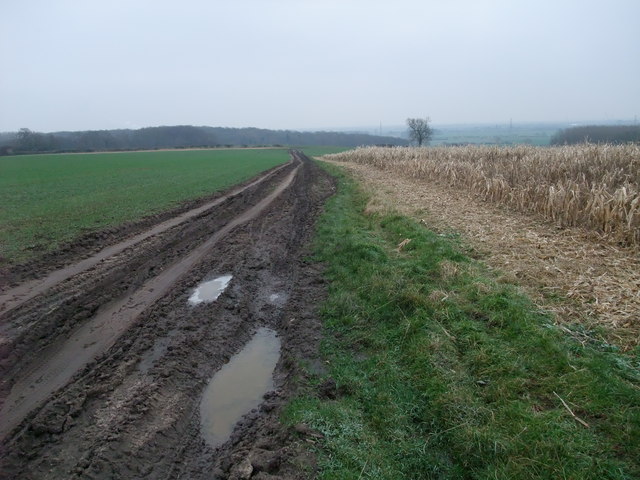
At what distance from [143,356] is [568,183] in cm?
1101

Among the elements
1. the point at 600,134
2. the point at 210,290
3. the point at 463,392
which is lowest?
the point at 210,290

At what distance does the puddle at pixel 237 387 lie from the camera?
182 inches

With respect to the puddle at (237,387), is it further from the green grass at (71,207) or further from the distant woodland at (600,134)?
the distant woodland at (600,134)

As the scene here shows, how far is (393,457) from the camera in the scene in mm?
3842

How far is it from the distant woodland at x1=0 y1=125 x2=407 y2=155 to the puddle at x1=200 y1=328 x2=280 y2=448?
94728 mm

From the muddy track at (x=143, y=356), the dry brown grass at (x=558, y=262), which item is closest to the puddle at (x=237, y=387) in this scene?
the muddy track at (x=143, y=356)

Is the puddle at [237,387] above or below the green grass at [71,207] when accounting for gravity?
below

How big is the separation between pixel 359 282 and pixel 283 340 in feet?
7.12

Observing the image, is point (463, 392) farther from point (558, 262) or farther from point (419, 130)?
point (419, 130)

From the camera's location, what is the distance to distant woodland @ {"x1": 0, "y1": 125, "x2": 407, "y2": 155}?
86.9 meters

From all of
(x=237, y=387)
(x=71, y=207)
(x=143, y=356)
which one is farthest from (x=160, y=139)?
(x=237, y=387)

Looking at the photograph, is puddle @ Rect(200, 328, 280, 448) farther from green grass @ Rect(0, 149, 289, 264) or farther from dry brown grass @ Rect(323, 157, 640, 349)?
green grass @ Rect(0, 149, 289, 264)

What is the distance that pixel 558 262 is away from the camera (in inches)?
305

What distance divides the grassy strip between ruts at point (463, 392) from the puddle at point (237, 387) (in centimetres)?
67
